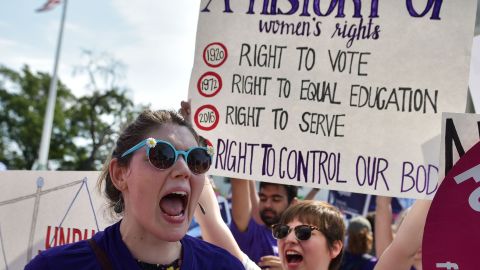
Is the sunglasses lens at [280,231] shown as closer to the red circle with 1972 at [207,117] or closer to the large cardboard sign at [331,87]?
the large cardboard sign at [331,87]

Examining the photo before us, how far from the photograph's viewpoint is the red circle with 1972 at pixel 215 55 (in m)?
3.19

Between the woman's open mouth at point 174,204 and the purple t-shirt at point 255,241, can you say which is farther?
the purple t-shirt at point 255,241

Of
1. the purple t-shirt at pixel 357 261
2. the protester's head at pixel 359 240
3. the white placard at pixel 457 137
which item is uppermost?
the white placard at pixel 457 137

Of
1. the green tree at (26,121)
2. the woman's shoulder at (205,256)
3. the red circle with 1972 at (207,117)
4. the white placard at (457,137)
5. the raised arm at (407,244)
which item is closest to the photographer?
the woman's shoulder at (205,256)

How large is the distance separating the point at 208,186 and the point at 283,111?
524 millimetres

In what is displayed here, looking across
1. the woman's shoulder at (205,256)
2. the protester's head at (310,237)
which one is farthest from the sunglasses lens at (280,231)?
the woman's shoulder at (205,256)

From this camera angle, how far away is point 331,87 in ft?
9.82

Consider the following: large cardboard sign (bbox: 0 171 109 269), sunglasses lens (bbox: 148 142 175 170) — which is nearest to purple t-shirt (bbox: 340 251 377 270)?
large cardboard sign (bbox: 0 171 109 269)

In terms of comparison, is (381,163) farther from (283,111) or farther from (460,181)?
(460,181)

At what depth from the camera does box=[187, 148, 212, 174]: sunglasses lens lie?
1.93 m

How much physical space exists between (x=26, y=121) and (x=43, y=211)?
33.4m

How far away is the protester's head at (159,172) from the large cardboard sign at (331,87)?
1061 mm

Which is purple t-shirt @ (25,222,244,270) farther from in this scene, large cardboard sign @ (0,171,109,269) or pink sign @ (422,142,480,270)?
large cardboard sign @ (0,171,109,269)

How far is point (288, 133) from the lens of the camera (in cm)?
304
